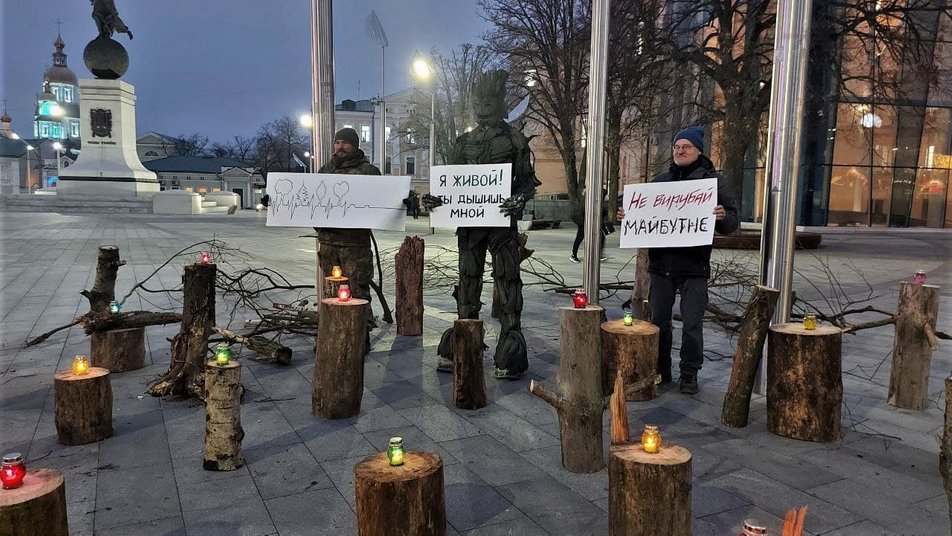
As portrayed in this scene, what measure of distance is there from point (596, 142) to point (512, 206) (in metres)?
0.99

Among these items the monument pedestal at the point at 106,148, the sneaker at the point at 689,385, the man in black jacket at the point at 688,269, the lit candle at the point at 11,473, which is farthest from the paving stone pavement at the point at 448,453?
the monument pedestal at the point at 106,148

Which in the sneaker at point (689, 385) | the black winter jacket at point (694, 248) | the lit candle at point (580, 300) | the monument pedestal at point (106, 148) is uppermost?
the monument pedestal at point (106, 148)

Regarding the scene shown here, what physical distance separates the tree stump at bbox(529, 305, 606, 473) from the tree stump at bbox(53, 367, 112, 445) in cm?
279

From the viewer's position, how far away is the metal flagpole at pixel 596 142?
5492 millimetres

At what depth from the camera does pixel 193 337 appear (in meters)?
4.81

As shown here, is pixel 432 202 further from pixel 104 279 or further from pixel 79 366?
pixel 104 279

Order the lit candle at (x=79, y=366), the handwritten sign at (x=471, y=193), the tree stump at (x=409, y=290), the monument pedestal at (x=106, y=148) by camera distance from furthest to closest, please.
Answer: the monument pedestal at (x=106, y=148), the tree stump at (x=409, y=290), the handwritten sign at (x=471, y=193), the lit candle at (x=79, y=366)

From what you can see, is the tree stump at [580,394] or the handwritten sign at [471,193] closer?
the tree stump at [580,394]

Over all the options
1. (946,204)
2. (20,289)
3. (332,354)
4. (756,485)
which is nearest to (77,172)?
(20,289)

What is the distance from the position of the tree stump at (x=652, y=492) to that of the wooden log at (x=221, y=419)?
2227 mm

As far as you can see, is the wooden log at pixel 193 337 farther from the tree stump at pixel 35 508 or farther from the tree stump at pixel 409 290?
the tree stump at pixel 409 290

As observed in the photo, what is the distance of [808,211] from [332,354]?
31948 millimetres

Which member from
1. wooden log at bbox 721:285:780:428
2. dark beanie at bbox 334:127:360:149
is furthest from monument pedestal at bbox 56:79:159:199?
wooden log at bbox 721:285:780:428

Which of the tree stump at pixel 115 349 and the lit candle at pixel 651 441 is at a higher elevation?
the lit candle at pixel 651 441
